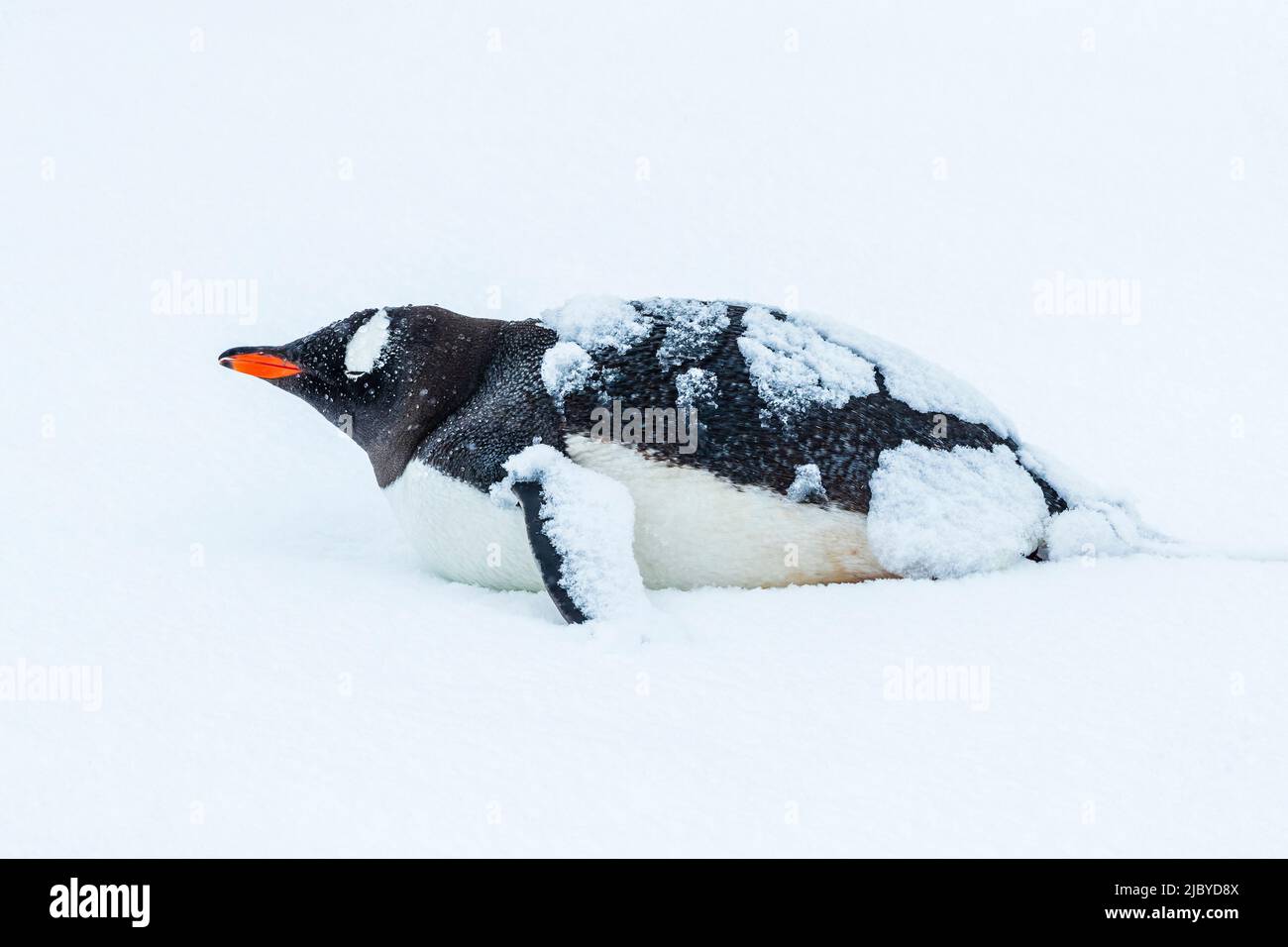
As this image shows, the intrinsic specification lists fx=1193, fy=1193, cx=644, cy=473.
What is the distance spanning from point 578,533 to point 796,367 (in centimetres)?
93

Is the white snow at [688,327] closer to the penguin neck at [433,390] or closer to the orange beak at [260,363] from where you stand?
the penguin neck at [433,390]

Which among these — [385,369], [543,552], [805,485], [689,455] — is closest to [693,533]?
[689,455]

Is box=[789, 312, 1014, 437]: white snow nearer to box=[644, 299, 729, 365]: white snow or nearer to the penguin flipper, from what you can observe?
box=[644, 299, 729, 365]: white snow

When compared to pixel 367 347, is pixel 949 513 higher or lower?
lower

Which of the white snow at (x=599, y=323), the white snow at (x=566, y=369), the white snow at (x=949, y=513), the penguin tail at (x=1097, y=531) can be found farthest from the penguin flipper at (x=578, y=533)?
the penguin tail at (x=1097, y=531)

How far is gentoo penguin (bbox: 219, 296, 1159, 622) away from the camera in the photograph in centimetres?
343

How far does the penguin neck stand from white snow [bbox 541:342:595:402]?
29 cm

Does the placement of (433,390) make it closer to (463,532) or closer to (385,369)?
(385,369)

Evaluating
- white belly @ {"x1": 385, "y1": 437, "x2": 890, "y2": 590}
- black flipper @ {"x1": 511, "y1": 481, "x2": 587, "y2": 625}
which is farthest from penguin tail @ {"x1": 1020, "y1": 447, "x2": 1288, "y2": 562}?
black flipper @ {"x1": 511, "y1": 481, "x2": 587, "y2": 625}

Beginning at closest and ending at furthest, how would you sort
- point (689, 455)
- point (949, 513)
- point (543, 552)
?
point (543, 552)
point (689, 455)
point (949, 513)

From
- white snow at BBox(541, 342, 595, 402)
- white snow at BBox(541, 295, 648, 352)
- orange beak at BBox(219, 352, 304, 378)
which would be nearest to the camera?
white snow at BBox(541, 342, 595, 402)

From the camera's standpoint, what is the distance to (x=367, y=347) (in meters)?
3.90

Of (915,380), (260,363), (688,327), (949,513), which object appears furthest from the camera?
(260,363)

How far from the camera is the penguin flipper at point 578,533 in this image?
3068 millimetres
